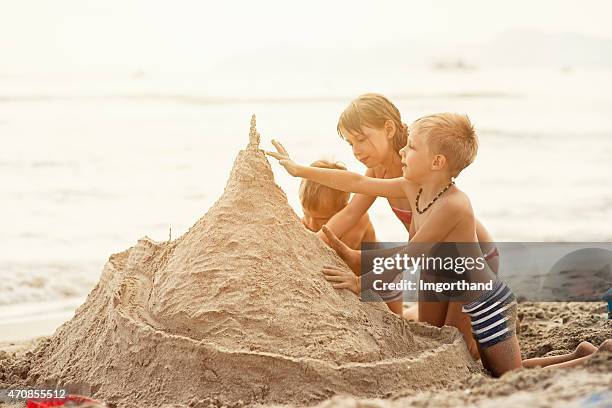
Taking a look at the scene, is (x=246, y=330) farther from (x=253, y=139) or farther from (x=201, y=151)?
(x=201, y=151)

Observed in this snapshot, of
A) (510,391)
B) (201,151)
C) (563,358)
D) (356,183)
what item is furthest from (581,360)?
(201,151)

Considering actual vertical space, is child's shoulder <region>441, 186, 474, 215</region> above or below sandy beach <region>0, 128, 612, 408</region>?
above

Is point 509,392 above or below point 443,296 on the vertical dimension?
below

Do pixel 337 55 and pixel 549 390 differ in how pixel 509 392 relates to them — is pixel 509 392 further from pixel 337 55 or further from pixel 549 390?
pixel 337 55

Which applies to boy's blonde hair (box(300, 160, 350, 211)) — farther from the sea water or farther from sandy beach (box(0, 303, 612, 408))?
the sea water

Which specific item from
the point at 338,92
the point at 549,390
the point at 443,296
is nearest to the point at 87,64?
the point at 338,92

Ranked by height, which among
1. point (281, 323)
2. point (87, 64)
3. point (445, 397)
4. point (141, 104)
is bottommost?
point (445, 397)

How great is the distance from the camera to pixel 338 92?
16094mm

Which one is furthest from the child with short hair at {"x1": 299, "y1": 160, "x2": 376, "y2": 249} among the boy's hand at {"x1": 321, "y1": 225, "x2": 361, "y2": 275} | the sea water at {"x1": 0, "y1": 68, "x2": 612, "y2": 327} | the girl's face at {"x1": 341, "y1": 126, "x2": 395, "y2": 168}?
the sea water at {"x1": 0, "y1": 68, "x2": 612, "y2": 327}

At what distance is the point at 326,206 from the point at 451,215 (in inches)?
41.0

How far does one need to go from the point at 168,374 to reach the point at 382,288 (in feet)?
3.67

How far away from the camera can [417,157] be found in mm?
3123

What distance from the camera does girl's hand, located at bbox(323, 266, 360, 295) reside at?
2.96m

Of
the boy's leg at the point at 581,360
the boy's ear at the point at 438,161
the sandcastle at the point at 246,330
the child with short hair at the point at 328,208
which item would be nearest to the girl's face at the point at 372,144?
the child with short hair at the point at 328,208
